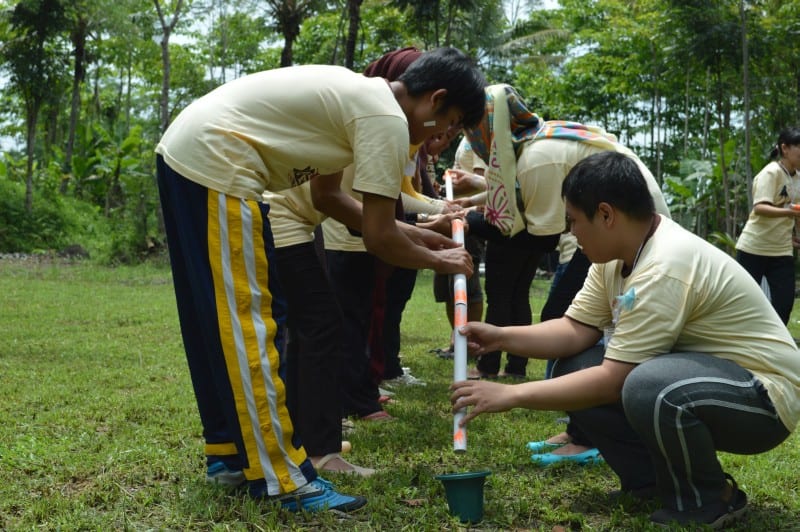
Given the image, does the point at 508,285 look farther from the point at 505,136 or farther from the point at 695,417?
the point at 695,417

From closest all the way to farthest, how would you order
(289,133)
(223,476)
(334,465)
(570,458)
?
(289,133) < (223,476) < (334,465) < (570,458)

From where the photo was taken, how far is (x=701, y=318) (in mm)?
2629

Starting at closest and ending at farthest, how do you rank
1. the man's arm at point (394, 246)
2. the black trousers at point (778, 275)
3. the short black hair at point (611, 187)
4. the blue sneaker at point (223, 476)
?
the short black hair at point (611, 187), the man's arm at point (394, 246), the blue sneaker at point (223, 476), the black trousers at point (778, 275)

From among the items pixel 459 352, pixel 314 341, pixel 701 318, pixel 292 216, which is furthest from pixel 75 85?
pixel 701 318

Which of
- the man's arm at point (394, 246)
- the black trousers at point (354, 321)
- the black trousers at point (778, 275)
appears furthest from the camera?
the black trousers at point (778, 275)

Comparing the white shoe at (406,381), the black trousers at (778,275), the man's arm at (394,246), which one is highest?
the man's arm at (394,246)

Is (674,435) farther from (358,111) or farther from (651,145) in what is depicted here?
(651,145)

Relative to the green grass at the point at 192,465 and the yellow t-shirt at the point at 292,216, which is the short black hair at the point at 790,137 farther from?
the yellow t-shirt at the point at 292,216

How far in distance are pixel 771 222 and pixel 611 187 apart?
510 centimetres

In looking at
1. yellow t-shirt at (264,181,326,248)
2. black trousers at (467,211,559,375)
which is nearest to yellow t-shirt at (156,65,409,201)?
yellow t-shirt at (264,181,326,248)

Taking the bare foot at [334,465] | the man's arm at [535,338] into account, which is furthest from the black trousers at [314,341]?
the man's arm at [535,338]

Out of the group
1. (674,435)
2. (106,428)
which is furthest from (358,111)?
(106,428)

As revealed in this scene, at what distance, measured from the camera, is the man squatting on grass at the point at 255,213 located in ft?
8.84

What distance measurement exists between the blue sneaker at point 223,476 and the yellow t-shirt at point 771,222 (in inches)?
215
